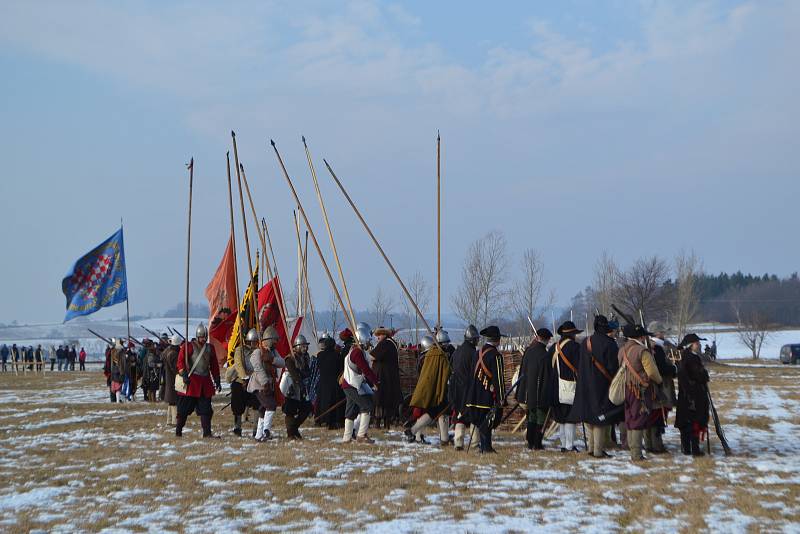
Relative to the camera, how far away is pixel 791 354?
5662 centimetres

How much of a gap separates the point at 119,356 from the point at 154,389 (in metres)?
1.35

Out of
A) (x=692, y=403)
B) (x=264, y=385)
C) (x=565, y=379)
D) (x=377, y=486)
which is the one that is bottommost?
(x=377, y=486)

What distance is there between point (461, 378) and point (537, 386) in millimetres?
1015

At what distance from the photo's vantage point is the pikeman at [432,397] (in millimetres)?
13445

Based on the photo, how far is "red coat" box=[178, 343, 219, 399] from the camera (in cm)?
1428

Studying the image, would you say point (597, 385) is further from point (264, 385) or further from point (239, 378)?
point (239, 378)

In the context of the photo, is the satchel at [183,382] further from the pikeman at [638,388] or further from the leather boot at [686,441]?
the leather boot at [686,441]

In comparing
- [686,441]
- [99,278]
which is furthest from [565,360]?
[99,278]

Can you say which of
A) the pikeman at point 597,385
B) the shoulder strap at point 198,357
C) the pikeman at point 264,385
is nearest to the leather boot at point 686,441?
the pikeman at point 597,385

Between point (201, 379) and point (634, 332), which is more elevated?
point (634, 332)

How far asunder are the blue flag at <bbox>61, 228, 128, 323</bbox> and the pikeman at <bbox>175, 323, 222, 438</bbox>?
10.6 meters

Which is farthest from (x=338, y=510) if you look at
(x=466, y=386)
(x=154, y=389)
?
(x=154, y=389)

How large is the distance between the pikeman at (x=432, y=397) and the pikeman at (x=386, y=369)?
1.09 m

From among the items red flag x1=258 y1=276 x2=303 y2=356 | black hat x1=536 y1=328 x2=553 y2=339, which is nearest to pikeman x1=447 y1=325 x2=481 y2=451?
black hat x1=536 y1=328 x2=553 y2=339
